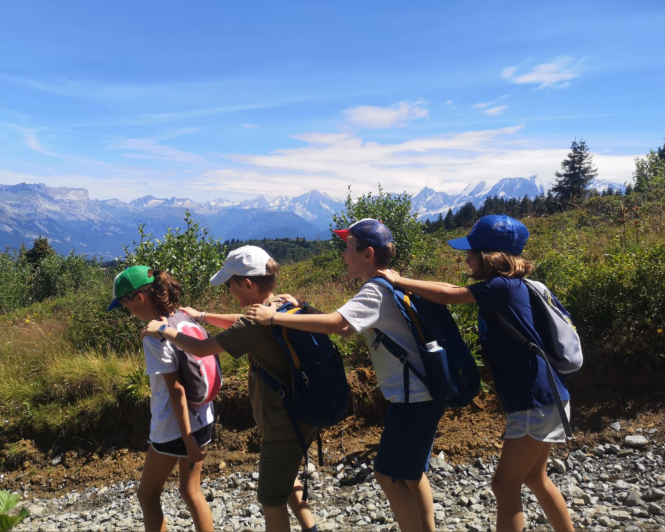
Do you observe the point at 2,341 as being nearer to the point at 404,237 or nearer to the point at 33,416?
the point at 33,416

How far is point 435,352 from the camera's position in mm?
2430

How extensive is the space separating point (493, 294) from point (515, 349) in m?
0.34

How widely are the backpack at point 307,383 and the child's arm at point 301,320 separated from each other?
10 centimetres

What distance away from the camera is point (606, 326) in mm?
5055

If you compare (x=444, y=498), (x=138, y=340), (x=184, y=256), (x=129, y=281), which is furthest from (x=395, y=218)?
(x=129, y=281)

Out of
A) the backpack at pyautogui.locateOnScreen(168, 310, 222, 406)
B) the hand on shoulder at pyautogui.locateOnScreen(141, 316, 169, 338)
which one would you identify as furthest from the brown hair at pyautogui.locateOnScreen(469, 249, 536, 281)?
the hand on shoulder at pyautogui.locateOnScreen(141, 316, 169, 338)

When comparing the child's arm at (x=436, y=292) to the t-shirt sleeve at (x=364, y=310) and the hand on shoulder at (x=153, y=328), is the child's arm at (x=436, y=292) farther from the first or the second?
the hand on shoulder at (x=153, y=328)

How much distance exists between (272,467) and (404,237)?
388 inches

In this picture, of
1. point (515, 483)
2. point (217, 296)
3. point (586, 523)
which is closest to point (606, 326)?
point (586, 523)

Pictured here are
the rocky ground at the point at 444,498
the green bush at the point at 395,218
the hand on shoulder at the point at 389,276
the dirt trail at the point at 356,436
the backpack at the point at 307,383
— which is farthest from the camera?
the green bush at the point at 395,218

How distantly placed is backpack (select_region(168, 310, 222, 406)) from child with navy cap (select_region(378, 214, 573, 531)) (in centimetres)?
131

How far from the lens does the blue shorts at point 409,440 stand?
8.21ft

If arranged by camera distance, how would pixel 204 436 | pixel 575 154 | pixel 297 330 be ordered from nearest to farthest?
pixel 297 330, pixel 204 436, pixel 575 154

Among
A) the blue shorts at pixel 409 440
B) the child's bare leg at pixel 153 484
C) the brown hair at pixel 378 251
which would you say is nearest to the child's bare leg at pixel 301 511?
the blue shorts at pixel 409 440
